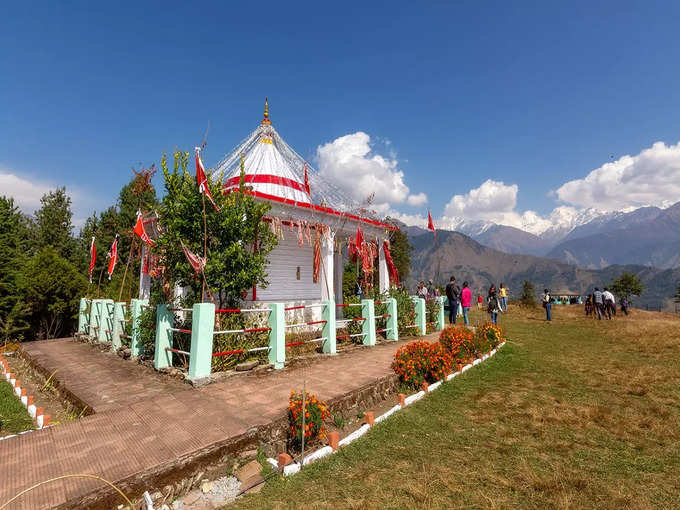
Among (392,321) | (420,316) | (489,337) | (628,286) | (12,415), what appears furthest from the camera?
(628,286)

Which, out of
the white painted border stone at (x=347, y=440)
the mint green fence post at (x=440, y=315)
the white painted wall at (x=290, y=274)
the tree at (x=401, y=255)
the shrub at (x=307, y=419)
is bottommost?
the white painted border stone at (x=347, y=440)

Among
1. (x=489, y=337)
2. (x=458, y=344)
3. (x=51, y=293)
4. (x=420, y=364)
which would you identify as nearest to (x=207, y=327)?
(x=420, y=364)

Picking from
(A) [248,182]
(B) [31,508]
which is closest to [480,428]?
(B) [31,508]

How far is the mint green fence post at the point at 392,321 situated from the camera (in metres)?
10.8

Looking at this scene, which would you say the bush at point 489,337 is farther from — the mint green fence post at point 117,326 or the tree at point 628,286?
the tree at point 628,286

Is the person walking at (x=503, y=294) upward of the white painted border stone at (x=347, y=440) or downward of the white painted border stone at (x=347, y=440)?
upward

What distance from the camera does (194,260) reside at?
272 inches

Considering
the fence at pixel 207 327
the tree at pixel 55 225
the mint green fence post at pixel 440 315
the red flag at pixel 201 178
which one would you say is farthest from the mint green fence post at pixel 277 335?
the tree at pixel 55 225

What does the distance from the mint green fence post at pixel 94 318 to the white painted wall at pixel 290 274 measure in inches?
204

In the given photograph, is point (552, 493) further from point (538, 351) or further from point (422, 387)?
point (538, 351)

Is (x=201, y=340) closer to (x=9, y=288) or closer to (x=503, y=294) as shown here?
(x=9, y=288)

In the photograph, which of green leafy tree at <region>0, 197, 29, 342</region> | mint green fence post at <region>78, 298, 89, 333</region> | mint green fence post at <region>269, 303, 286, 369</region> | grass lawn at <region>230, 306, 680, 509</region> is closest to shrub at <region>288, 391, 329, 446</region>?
grass lawn at <region>230, 306, 680, 509</region>

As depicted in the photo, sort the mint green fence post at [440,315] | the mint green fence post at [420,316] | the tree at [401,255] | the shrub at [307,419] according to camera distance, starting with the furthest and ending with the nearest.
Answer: the tree at [401,255] → the mint green fence post at [440,315] → the mint green fence post at [420,316] → the shrub at [307,419]

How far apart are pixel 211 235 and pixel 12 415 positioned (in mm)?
4489
